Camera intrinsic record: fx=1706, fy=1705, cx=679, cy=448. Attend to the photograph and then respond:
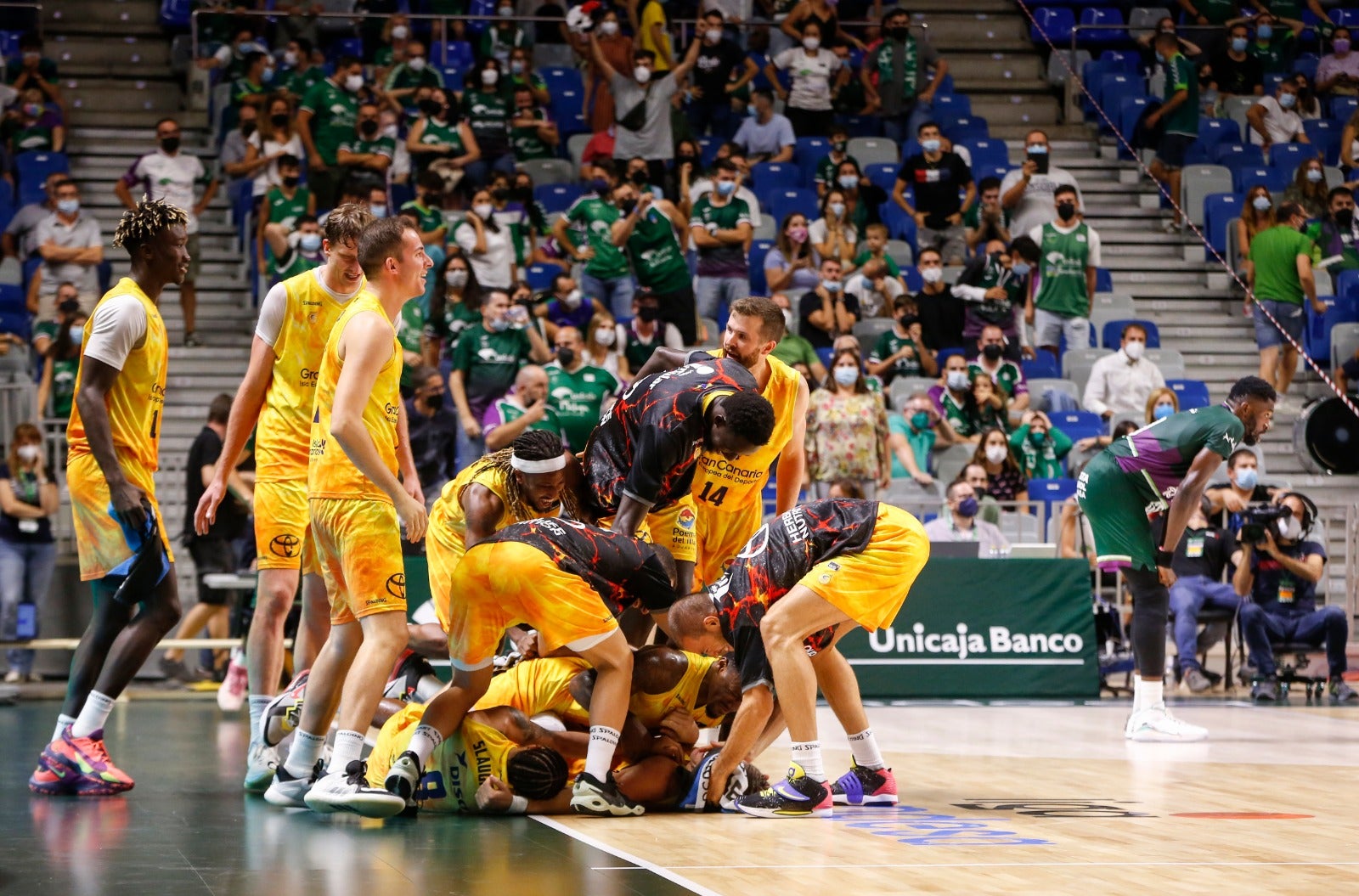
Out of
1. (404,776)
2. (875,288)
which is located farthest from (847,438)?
(404,776)

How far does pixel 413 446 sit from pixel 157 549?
17.3 ft

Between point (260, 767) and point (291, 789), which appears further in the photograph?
point (260, 767)

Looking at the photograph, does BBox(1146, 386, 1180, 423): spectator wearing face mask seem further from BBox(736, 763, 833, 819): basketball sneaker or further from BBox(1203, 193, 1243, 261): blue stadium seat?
BBox(736, 763, 833, 819): basketball sneaker

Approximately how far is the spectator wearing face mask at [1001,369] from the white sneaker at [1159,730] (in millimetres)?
5221

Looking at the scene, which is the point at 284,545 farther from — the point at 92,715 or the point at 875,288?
the point at 875,288

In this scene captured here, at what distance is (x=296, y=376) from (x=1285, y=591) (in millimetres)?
7474

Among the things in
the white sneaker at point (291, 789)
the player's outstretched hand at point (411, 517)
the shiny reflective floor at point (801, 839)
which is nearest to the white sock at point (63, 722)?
the shiny reflective floor at point (801, 839)

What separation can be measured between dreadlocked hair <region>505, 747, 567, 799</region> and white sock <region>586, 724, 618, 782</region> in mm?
156

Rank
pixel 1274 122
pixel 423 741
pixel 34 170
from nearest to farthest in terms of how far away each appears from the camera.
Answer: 1. pixel 423 741
2. pixel 34 170
3. pixel 1274 122

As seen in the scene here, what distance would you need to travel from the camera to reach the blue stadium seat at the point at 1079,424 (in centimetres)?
1380

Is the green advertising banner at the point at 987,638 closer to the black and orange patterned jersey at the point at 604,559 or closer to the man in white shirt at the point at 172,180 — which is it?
the black and orange patterned jersey at the point at 604,559

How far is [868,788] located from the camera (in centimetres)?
637

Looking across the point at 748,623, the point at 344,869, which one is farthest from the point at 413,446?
the point at 344,869

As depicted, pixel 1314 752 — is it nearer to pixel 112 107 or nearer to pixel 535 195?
pixel 535 195
